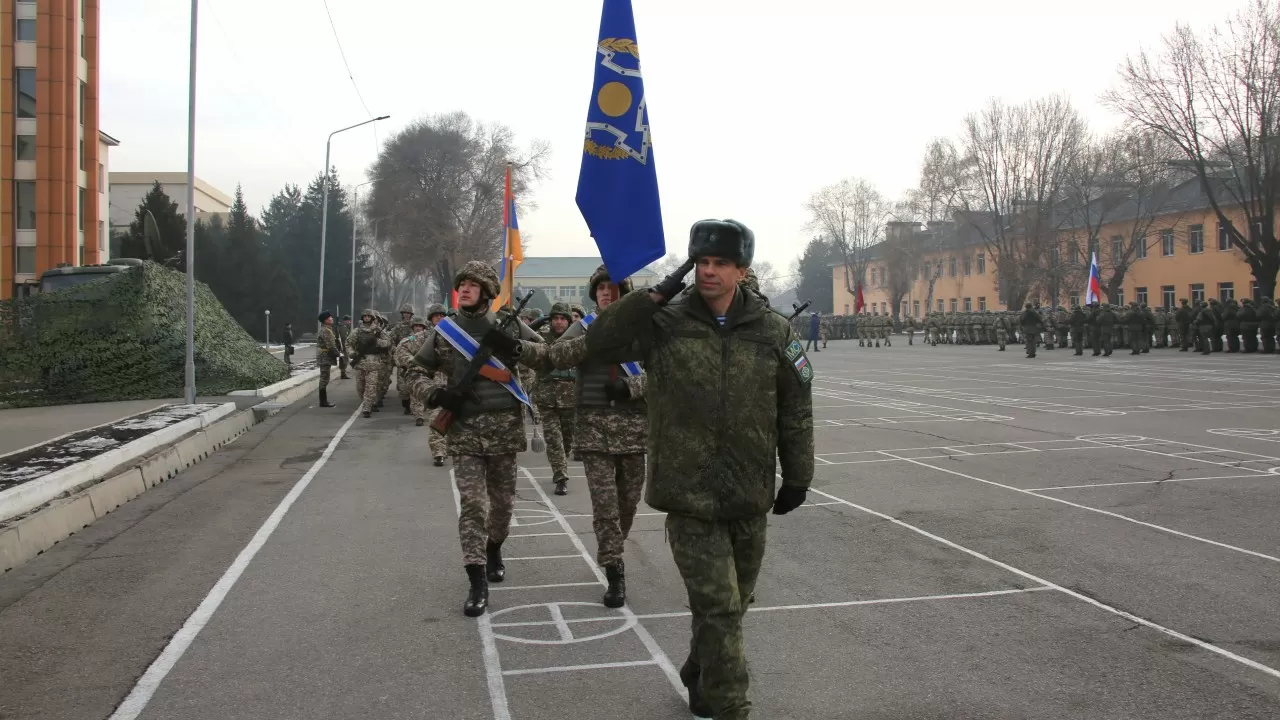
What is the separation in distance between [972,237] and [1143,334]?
49.7 metres

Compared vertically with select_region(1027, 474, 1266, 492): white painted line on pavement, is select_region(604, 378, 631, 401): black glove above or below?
above

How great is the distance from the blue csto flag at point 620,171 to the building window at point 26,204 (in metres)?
41.4

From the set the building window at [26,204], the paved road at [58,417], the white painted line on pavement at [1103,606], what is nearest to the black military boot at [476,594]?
the white painted line on pavement at [1103,606]

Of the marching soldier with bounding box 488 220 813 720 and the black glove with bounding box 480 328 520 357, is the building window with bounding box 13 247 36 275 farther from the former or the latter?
the marching soldier with bounding box 488 220 813 720

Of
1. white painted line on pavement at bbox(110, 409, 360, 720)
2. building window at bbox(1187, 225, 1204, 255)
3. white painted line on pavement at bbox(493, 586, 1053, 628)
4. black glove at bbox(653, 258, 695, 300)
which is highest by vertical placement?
A: building window at bbox(1187, 225, 1204, 255)

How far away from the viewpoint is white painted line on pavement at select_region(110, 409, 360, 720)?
4.68 metres

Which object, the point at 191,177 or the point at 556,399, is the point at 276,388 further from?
the point at 556,399

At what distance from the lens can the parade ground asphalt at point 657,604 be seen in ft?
15.5

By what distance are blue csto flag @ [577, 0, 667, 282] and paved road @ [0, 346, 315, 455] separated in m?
9.64

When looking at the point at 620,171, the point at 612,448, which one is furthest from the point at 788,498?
the point at 620,171

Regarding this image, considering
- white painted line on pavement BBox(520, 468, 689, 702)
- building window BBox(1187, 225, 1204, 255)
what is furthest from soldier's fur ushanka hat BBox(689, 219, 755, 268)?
building window BBox(1187, 225, 1204, 255)

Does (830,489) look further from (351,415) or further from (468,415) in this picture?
(351,415)

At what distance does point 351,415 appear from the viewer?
2036 cm

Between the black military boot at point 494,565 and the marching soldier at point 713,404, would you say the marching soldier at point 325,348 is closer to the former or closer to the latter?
the black military boot at point 494,565
